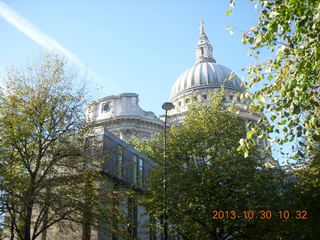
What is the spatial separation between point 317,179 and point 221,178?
5239 mm

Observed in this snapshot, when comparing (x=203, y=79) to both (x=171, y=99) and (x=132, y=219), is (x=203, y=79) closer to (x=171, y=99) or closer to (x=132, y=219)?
(x=171, y=99)

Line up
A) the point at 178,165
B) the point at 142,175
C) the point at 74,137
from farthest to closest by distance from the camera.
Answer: the point at 142,175, the point at 178,165, the point at 74,137

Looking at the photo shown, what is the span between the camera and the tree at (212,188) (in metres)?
18.8

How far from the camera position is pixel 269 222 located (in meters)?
18.7

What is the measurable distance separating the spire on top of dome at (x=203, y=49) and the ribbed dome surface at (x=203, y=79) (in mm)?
6167

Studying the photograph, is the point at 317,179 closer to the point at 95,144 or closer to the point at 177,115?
the point at 95,144

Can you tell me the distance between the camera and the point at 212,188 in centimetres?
1931

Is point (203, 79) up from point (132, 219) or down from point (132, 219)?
up

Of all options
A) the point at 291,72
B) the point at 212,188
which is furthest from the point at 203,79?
the point at 291,72

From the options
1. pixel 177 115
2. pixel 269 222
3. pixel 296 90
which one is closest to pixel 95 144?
pixel 269 222

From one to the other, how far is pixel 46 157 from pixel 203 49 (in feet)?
329
